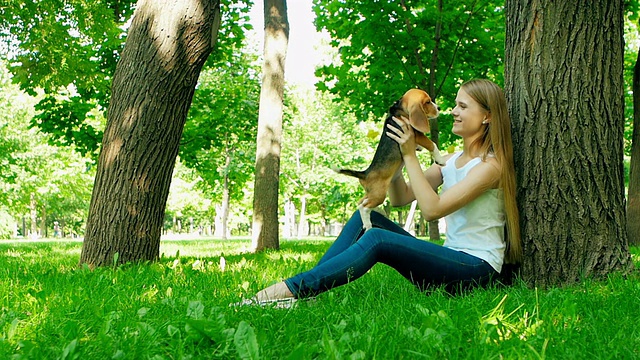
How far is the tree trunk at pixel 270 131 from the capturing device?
972cm

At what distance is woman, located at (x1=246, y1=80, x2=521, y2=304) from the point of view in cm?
335

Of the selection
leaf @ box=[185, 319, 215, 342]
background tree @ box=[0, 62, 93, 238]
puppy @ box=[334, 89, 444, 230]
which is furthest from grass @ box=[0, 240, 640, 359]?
background tree @ box=[0, 62, 93, 238]

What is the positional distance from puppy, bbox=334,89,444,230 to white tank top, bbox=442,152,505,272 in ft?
1.37

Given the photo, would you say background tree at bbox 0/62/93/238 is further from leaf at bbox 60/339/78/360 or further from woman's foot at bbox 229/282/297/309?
leaf at bbox 60/339/78/360

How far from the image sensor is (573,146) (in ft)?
12.3

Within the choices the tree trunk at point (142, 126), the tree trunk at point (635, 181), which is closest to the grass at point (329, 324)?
the tree trunk at point (142, 126)

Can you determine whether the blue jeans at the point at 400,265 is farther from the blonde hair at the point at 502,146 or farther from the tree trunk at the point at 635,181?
the tree trunk at the point at 635,181

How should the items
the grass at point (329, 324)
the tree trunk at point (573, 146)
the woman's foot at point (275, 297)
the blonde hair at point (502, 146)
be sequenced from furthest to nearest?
1. the tree trunk at point (573, 146)
2. the blonde hair at point (502, 146)
3. the woman's foot at point (275, 297)
4. the grass at point (329, 324)

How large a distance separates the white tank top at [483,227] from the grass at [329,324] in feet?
0.84

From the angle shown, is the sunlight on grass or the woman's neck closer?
the sunlight on grass

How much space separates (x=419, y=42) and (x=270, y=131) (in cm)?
369

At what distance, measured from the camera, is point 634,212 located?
9.75 meters

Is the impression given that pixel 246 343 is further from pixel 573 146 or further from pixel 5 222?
pixel 5 222

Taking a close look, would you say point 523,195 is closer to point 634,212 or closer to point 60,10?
point 634,212
